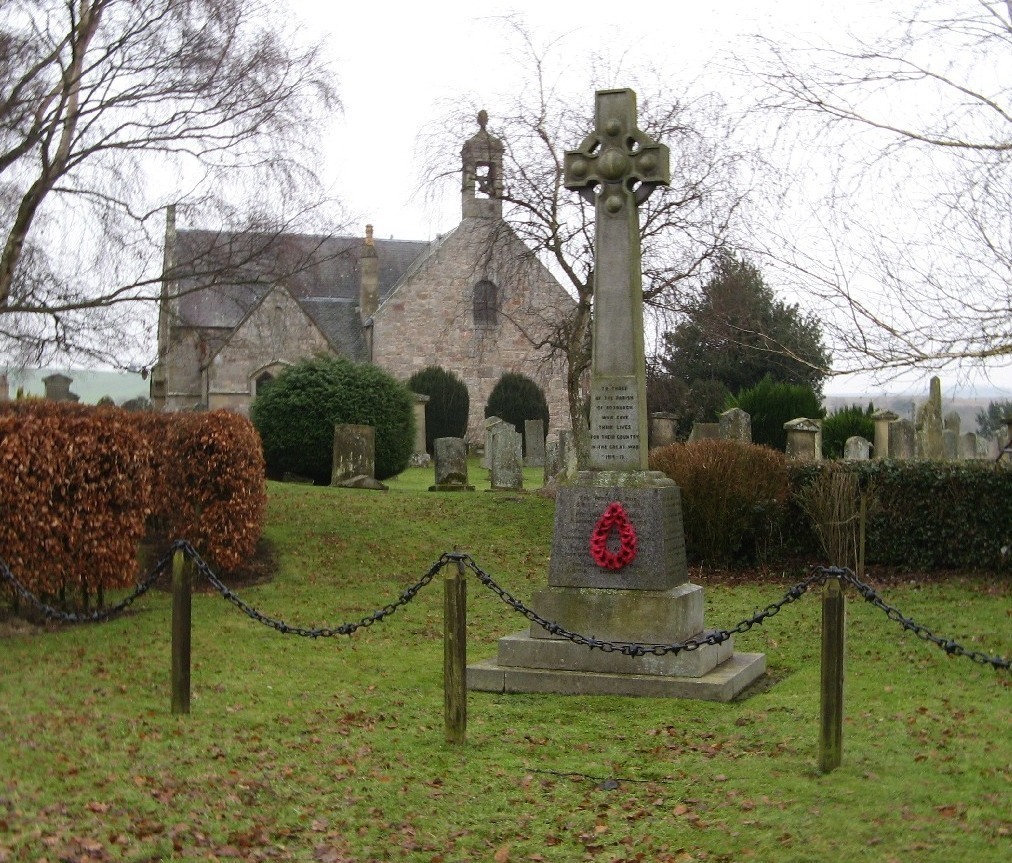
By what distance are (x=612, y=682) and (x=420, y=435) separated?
24621 millimetres

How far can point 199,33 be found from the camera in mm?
15336

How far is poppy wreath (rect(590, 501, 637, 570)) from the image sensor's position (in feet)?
30.7

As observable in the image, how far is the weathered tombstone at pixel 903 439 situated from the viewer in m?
23.6

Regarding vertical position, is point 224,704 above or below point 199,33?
below

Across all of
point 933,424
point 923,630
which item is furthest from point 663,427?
point 923,630

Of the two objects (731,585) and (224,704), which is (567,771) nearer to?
(224,704)

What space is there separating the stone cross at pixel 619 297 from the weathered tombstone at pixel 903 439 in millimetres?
15325

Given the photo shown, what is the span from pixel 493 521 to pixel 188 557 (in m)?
9.25

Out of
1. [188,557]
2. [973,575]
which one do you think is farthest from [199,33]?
[973,575]

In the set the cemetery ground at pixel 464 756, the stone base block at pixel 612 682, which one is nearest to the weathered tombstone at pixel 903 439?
the cemetery ground at pixel 464 756

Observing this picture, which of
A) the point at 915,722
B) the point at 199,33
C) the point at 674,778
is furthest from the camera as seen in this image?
the point at 199,33

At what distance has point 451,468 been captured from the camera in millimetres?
21844

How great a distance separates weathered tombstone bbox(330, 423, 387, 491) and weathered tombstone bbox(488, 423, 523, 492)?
94.3 inches

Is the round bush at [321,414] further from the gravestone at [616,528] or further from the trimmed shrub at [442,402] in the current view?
the trimmed shrub at [442,402]
